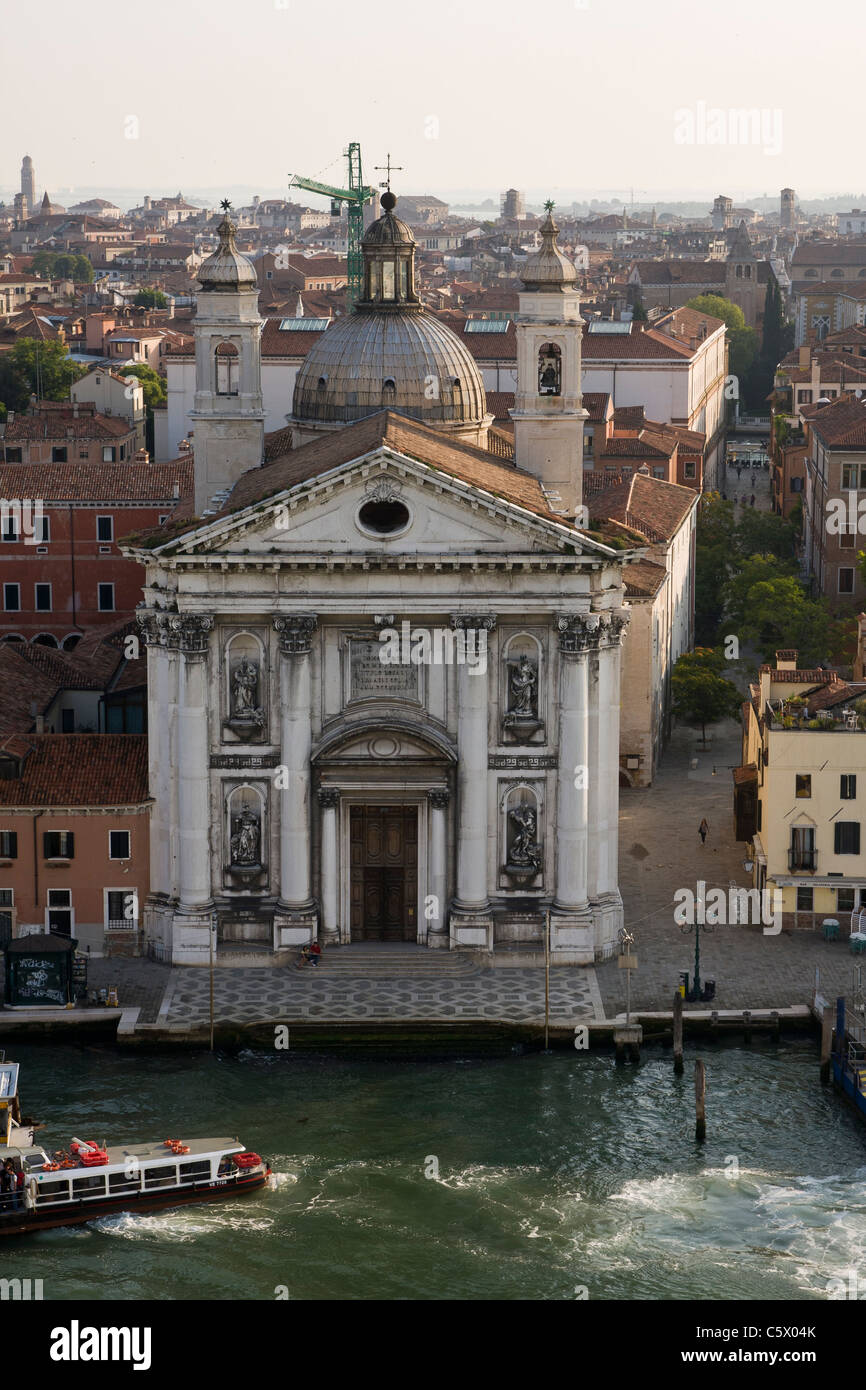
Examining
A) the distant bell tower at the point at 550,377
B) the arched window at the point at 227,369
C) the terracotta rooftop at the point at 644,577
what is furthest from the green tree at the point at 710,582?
the arched window at the point at 227,369

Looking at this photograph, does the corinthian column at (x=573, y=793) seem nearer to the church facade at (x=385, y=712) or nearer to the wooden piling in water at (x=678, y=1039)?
the church facade at (x=385, y=712)

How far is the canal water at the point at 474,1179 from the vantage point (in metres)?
37.4

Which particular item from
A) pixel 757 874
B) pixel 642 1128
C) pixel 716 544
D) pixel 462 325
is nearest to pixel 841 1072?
pixel 642 1128

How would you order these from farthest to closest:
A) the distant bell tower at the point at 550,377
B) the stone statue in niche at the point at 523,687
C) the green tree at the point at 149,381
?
the green tree at the point at 149,381
the distant bell tower at the point at 550,377
the stone statue in niche at the point at 523,687

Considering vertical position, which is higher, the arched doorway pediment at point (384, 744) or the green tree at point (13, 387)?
the green tree at point (13, 387)

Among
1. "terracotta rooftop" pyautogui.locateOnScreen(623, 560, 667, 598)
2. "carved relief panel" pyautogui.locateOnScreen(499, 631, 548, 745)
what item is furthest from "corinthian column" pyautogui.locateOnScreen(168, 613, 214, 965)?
"terracotta rooftop" pyautogui.locateOnScreen(623, 560, 667, 598)

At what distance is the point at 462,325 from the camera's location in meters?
114

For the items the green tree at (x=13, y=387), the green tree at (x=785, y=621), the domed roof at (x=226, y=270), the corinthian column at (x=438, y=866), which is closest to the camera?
the corinthian column at (x=438, y=866)

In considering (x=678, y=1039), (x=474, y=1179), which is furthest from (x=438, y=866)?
(x=474, y=1179)

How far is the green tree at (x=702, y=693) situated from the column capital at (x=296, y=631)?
71.5ft

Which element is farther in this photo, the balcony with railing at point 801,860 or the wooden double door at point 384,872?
the balcony with railing at point 801,860

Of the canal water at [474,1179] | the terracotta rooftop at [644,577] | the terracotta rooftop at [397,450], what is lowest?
the canal water at [474,1179]
